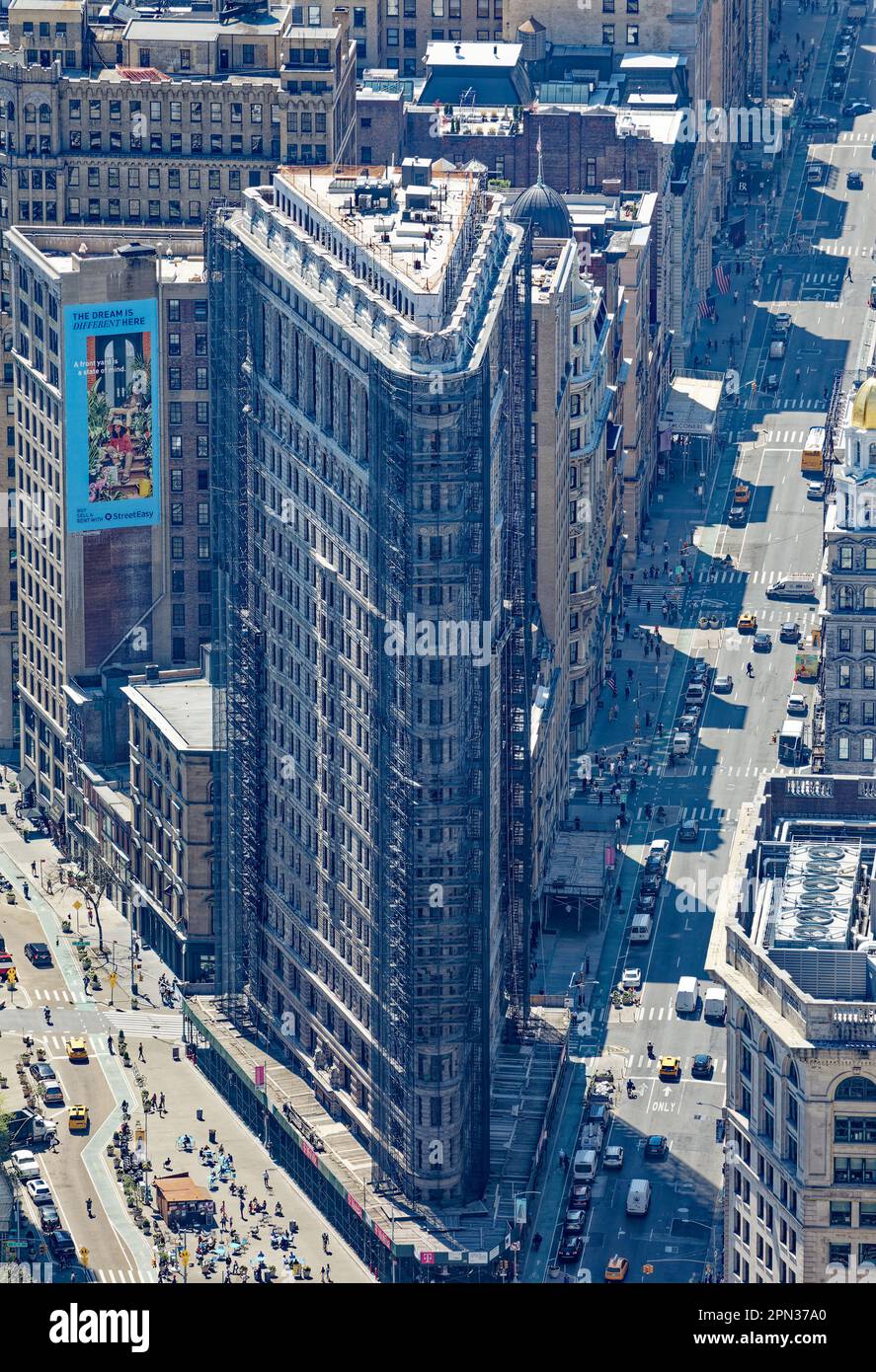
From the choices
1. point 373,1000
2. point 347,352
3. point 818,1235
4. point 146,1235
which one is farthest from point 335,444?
point 818,1235

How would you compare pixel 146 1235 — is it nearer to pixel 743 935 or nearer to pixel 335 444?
pixel 335 444

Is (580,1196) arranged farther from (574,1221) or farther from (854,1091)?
(854,1091)

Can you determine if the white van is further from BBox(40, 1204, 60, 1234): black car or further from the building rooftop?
the building rooftop

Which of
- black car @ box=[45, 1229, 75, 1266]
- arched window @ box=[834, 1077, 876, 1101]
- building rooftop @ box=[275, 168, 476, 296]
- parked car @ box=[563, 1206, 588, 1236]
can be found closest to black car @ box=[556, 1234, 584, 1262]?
parked car @ box=[563, 1206, 588, 1236]

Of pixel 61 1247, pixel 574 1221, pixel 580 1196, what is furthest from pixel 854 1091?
pixel 61 1247
